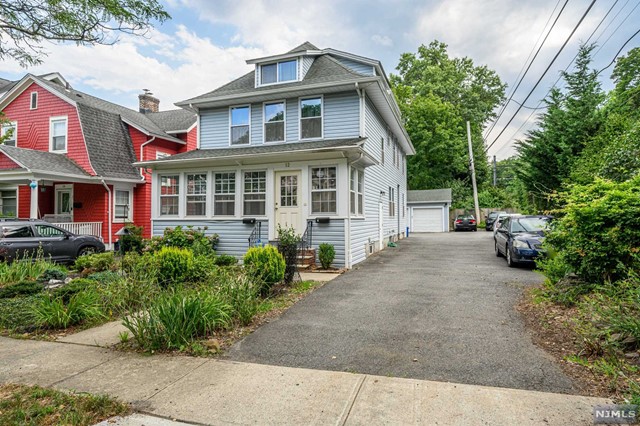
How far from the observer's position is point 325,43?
16.6m

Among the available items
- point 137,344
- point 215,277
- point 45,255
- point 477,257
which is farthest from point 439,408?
point 45,255

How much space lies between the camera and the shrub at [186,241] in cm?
1066

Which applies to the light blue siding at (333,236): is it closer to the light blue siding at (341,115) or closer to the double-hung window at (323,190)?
the double-hung window at (323,190)

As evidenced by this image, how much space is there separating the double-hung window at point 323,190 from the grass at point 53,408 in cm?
799

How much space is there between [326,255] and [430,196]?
20857 millimetres

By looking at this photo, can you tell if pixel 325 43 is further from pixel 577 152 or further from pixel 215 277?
pixel 215 277

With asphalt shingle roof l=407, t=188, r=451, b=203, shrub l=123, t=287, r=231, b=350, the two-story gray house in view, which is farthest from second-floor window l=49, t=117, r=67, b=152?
asphalt shingle roof l=407, t=188, r=451, b=203

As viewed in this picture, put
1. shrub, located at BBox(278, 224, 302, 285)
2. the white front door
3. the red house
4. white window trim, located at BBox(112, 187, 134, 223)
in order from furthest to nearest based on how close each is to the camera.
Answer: the white front door, white window trim, located at BBox(112, 187, 134, 223), the red house, shrub, located at BBox(278, 224, 302, 285)

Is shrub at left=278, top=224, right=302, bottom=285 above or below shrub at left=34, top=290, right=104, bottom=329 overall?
above

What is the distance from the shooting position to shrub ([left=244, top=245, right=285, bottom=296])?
6828 millimetres

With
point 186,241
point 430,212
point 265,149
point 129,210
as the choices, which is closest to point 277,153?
point 265,149

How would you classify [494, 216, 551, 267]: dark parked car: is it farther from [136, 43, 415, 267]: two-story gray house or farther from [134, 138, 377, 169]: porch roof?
[134, 138, 377, 169]: porch roof

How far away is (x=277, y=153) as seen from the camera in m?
10.4

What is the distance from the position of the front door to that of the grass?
7.94m
